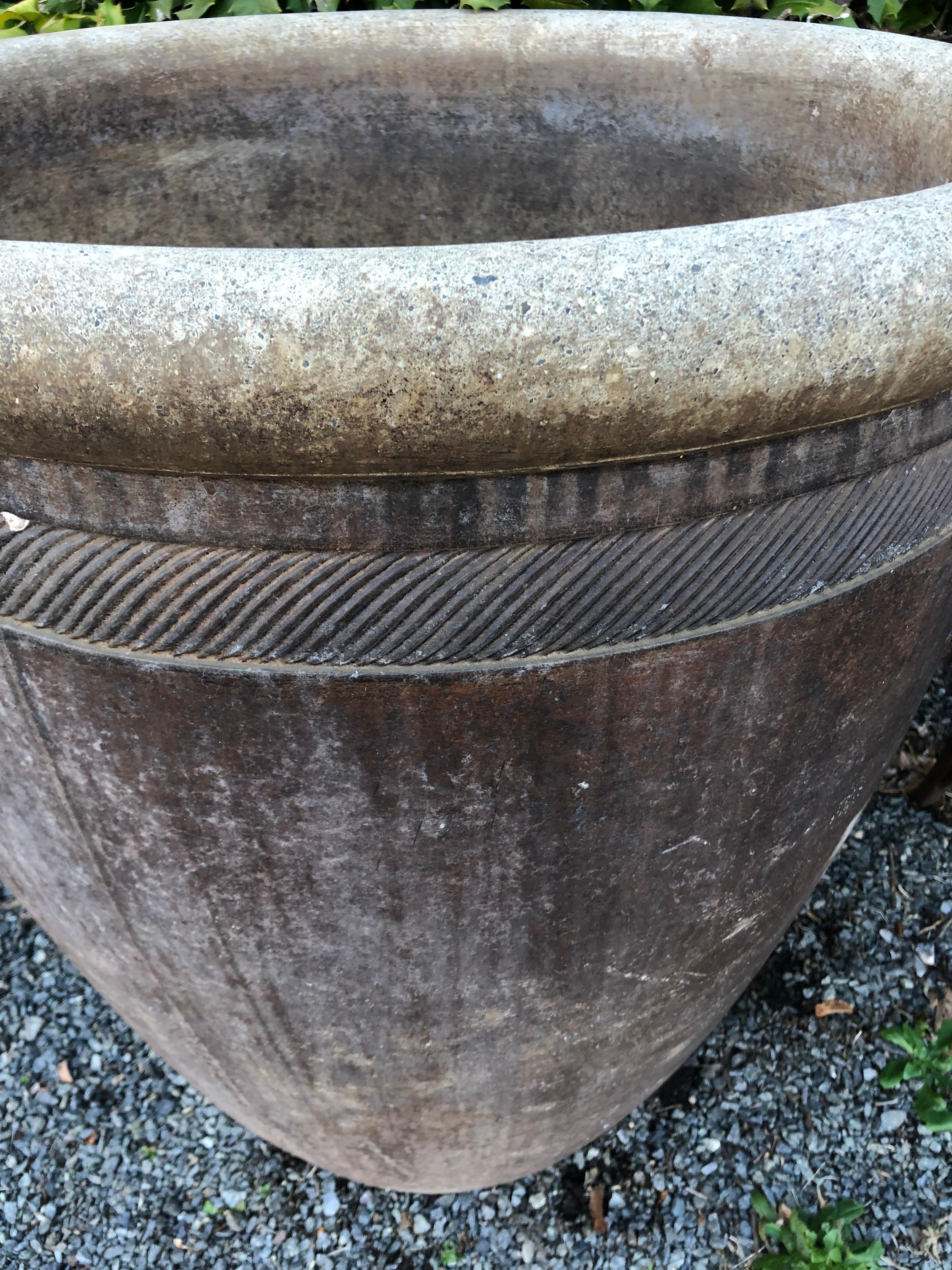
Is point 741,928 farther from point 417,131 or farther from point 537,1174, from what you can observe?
point 417,131

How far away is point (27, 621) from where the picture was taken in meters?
0.90

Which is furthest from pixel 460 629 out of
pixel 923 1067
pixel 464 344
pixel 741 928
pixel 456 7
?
pixel 456 7

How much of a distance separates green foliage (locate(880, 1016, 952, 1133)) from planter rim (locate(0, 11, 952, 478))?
1.47 m

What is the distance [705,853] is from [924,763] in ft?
5.89

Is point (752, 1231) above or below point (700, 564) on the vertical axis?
below

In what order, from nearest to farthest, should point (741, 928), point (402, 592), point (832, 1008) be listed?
point (402, 592) → point (741, 928) → point (832, 1008)

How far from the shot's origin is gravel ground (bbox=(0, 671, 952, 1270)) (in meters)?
1.67

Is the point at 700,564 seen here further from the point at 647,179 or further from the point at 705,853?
the point at 647,179

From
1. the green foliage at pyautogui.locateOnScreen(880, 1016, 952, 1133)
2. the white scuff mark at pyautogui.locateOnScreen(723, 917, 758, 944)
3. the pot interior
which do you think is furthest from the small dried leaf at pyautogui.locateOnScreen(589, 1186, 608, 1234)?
the pot interior

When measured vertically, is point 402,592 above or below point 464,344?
below

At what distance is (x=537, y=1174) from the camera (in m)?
1.77

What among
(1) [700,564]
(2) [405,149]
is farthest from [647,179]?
(1) [700,564]

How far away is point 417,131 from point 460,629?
64.6 inches

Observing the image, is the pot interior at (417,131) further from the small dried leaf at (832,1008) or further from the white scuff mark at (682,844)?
the small dried leaf at (832,1008)
